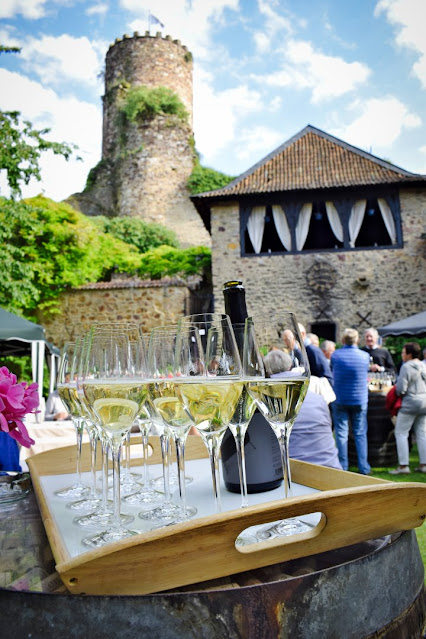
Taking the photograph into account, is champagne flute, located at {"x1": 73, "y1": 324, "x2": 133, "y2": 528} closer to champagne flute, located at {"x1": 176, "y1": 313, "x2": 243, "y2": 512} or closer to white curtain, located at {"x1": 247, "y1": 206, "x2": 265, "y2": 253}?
champagne flute, located at {"x1": 176, "y1": 313, "x2": 243, "y2": 512}

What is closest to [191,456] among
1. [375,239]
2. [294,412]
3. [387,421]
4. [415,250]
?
[294,412]

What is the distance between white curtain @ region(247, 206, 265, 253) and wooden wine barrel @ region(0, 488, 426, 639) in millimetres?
13692

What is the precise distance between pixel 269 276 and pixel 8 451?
12182mm

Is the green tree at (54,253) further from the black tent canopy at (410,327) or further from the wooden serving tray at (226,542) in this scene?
the wooden serving tray at (226,542)

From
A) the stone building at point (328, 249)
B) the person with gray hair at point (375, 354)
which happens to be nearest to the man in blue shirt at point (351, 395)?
the person with gray hair at point (375, 354)

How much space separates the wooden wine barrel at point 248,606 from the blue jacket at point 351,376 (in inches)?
197

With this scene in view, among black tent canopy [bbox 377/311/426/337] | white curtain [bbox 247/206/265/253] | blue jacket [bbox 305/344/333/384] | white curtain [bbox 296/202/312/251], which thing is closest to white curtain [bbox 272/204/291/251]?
white curtain [bbox 296/202/312/251]

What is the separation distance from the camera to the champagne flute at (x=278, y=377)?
1025 millimetres

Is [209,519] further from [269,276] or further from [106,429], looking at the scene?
[269,276]

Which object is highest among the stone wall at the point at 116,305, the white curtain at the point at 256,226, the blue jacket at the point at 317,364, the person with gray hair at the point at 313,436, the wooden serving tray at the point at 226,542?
the white curtain at the point at 256,226

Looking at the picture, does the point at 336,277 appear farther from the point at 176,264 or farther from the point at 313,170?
the point at 176,264

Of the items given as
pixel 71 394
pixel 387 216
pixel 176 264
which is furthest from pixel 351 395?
pixel 176 264

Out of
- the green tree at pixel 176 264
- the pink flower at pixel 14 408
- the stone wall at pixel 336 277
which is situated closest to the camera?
the pink flower at pixel 14 408

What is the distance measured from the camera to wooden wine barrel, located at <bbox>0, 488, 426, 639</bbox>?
22.9 inches
